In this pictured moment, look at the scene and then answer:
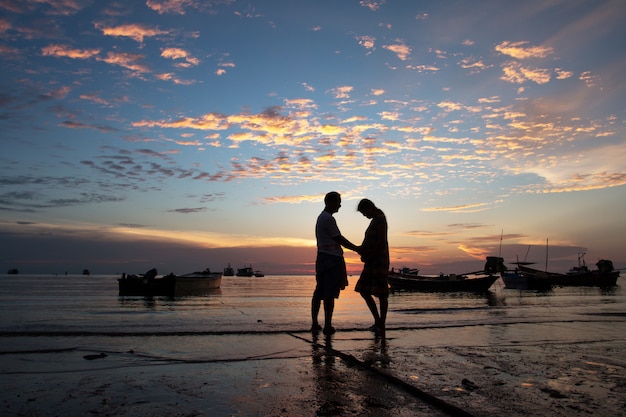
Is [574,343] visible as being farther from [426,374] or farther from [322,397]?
[322,397]

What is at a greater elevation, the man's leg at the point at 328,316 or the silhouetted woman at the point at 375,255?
the silhouetted woman at the point at 375,255

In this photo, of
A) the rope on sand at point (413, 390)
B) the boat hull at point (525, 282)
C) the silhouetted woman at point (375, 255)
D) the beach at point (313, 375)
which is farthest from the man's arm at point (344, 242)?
the boat hull at point (525, 282)

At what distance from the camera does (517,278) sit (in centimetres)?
5303

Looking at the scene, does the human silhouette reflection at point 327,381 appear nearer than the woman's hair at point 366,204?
Yes

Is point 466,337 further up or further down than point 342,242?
further down

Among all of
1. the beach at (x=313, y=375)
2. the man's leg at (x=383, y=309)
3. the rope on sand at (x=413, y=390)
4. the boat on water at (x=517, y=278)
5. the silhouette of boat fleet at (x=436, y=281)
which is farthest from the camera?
the boat on water at (x=517, y=278)

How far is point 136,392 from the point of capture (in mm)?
2900

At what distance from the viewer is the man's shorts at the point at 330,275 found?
632 cm

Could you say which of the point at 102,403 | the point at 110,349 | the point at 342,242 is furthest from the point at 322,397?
the point at 342,242

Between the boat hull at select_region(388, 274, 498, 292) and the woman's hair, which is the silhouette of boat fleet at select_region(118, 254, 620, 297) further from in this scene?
the woman's hair

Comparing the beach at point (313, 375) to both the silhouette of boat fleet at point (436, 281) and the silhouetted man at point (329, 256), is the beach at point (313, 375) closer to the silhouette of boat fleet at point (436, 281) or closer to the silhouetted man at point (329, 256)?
the silhouetted man at point (329, 256)

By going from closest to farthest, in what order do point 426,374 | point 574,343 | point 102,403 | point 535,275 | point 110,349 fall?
point 102,403, point 426,374, point 110,349, point 574,343, point 535,275

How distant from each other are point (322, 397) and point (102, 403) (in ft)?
4.39

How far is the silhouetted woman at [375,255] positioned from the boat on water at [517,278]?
3867 cm
